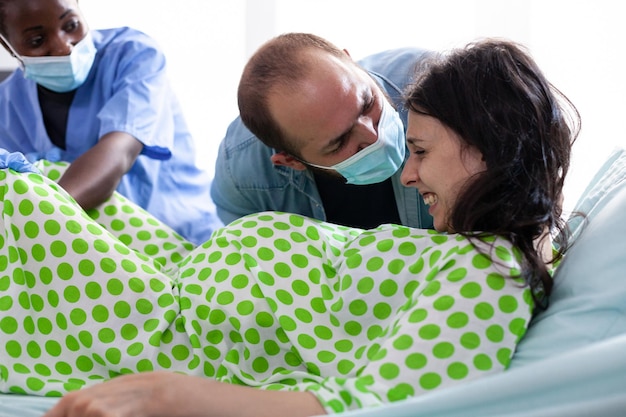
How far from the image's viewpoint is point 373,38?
2.44 m

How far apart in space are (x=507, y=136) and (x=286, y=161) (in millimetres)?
557

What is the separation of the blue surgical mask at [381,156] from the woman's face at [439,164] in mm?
204

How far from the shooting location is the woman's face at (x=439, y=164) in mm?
1106

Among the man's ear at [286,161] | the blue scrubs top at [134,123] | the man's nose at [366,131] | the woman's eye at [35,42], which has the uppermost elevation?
the man's nose at [366,131]

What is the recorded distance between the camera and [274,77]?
139 centimetres

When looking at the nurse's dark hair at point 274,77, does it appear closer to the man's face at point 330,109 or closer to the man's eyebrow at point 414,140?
the man's face at point 330,109

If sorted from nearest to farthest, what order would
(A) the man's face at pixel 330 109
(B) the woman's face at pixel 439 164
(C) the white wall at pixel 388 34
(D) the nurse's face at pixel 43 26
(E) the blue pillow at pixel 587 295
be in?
(E) the blue pillow at pixel 587 295
(B) the woman's face at pixel 439 164
(A) the man's face at pixel 330 109
(D) the nurse's face at pixel 43 26
(C) the white wall at pixel 388 34

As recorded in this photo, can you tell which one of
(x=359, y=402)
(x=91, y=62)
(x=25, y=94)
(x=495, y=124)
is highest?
(x=495, y=124)

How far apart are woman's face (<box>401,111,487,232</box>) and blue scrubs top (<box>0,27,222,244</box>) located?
769 mm

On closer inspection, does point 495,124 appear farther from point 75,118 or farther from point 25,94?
point 25,94

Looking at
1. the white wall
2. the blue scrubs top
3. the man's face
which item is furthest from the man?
the white wall

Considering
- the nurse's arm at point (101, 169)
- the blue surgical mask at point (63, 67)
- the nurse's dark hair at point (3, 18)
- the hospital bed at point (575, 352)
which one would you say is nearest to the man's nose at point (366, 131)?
the hospital bed at point (575, 352)

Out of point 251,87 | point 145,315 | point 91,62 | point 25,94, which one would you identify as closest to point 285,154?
point 251,87

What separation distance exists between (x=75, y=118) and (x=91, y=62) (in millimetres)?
134
